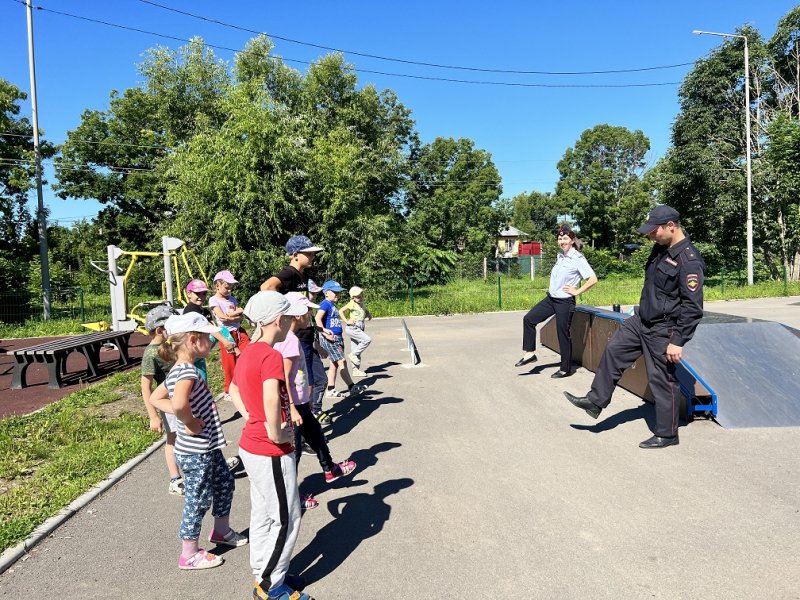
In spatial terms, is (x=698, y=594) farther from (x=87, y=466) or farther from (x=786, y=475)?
(x=87, y=466)

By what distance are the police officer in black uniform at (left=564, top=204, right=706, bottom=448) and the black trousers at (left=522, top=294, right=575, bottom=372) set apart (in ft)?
7.78

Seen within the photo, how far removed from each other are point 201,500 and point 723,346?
5668 mm

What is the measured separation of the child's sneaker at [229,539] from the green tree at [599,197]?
179 feet

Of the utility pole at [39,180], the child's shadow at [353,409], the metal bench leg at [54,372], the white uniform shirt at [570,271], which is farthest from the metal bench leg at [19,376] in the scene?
the utility pole at [39,180]

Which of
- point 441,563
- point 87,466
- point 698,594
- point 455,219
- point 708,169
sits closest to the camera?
point 698,594

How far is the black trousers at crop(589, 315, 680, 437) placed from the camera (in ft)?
16.6

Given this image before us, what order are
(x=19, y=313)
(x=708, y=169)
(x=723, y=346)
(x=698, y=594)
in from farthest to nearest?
(x=708, y=169) < (x=19, y=313) < (x=723, y=346) < (x=698, y=594)

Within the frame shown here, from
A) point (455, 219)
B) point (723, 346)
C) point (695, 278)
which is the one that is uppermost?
point (455, 219)

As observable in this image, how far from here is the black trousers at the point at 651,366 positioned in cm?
506

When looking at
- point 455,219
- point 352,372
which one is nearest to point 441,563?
point 352,372

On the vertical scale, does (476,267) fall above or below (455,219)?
below

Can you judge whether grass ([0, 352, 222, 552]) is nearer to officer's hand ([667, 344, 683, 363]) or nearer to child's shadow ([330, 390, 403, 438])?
child's shadow ([330, 390, 403, 438])

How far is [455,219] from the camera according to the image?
4872cm

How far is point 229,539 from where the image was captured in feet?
11.9
